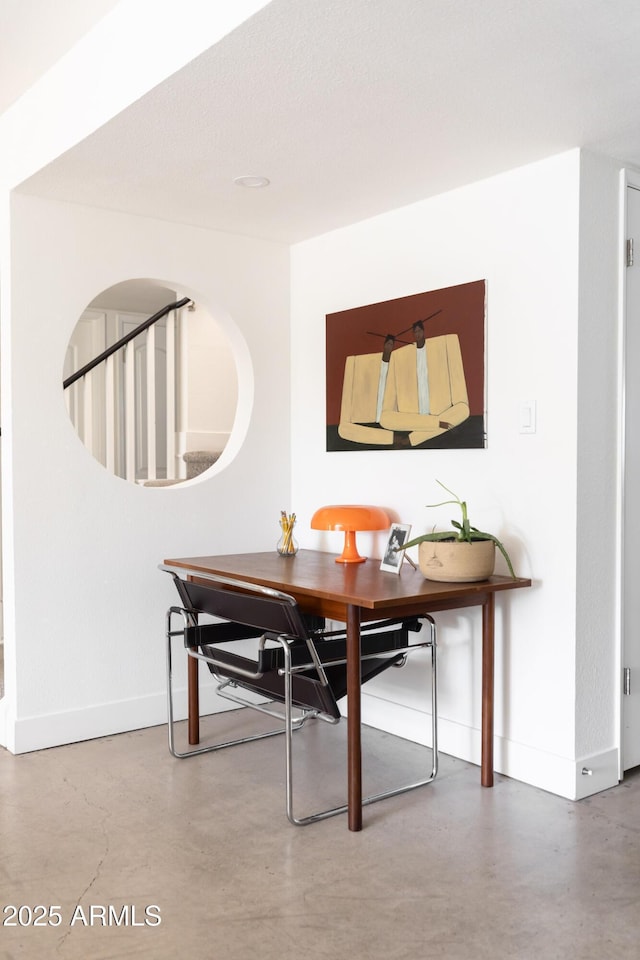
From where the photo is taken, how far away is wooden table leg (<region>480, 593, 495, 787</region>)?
299 cm

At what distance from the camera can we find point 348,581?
9.82ft

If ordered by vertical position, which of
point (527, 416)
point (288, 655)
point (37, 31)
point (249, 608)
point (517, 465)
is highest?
point (37, 31)

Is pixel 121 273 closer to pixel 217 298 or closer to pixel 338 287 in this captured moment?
pixel 217 298

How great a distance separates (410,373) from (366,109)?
1169mm

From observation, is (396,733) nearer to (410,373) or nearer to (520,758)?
(520,758)

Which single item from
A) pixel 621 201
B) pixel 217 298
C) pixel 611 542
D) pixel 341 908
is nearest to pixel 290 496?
pixel 217 298

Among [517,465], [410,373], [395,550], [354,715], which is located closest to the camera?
[354,715]

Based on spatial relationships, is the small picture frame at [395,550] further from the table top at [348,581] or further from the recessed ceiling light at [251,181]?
the recessed ceiling light at [251,181]

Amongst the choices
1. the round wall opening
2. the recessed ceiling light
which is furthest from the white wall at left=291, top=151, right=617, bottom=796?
the round wall opening

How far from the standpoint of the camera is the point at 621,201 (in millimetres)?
2998

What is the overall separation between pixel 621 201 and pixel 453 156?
0.62 m

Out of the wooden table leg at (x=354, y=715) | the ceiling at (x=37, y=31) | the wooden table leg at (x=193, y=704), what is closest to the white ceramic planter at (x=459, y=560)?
the wooden table leg at (x=354, y=715)

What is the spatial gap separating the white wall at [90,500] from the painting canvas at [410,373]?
45 centimetres

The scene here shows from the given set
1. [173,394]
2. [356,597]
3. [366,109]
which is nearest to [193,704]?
[356,597]
